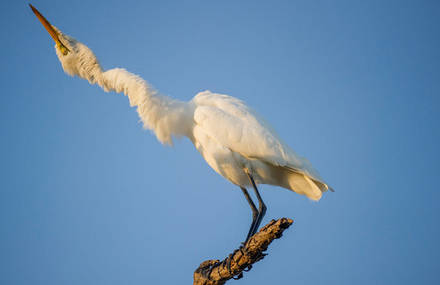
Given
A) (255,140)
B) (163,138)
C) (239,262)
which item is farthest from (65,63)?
(239,262)

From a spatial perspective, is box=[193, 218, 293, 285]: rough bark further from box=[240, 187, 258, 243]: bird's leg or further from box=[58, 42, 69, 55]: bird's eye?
box=[58, 42, 69, 55]: bird's eye

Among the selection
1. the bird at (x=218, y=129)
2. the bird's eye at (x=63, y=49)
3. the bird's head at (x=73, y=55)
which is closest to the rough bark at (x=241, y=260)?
the bird at (x=218, y=129)

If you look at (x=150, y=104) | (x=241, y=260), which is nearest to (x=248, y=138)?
(x=150, y=104)

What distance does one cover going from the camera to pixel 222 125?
489 centimetres

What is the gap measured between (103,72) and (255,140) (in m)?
2.48

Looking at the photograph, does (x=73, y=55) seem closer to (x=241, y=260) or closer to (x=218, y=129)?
(x=218, y=129)

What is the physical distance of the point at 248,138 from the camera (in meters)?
4.90

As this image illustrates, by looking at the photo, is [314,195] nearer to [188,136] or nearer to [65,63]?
[188,136]

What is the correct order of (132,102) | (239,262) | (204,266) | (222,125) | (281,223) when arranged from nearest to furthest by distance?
(281,223) < (239,262) < (204,266) < (222,125) < (132,102)

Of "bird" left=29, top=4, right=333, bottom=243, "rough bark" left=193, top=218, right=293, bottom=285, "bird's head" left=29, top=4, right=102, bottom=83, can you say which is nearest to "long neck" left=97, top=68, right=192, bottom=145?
"bird" left=29, top=4, right=333, bottom=243

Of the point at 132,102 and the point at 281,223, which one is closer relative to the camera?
the point at 281,223

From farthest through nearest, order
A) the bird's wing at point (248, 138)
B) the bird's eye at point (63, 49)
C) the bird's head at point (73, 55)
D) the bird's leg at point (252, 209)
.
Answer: the bird's eye at point (63, 49), the bird's head at point (73, 55), the bird's leg at point (252, 209), the bird's wing at point (248, 138)

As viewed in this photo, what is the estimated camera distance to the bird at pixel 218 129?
4895 mm

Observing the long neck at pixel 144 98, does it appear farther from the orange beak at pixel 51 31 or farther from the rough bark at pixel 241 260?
the rough bark at pixel 241 260
